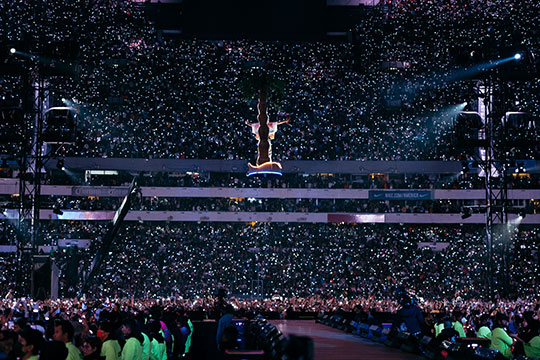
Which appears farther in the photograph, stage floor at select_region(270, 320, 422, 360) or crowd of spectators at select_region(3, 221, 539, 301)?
crowd of spectators at select_region(3, 221, 539, 301)

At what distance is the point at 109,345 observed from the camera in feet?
29.3

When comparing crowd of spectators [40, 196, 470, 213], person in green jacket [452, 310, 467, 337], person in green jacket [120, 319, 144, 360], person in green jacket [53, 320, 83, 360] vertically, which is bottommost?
person in green jacket [452, 310, 467, 337]

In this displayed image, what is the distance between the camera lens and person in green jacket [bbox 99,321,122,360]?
8.93 m

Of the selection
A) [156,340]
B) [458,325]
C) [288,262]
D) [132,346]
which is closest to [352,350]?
[458,325]

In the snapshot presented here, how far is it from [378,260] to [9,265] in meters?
21.9

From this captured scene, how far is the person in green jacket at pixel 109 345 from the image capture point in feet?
29.3

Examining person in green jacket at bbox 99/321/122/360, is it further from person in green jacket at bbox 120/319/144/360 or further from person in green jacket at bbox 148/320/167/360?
person in green jacket at bbox 148/320/167/360

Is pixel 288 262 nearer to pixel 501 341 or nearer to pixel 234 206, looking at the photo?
pixel 234 206

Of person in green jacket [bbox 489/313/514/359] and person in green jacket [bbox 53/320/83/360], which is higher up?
person in green jacket [bbox 53/320/83/360]

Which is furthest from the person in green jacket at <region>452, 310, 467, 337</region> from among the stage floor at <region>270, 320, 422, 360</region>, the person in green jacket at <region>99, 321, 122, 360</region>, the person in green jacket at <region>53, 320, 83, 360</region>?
the person in green jacket at <region>53, 320, 83, 360</region>

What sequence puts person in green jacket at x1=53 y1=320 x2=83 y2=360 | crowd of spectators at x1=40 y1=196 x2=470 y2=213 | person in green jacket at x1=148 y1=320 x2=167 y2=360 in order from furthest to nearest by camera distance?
crowd of spectators at x1=40 y1=196 x2=470 y2=213 → person in green jacket at x1=148 y1=320 x2=167 y2=360 → person in green jacket at x1=53 y1=320 x2=83 y2=360

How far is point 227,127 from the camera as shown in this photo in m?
49.6

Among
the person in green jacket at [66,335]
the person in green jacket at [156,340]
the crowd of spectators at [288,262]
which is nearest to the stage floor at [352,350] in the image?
the person in green jacket at [156,340]

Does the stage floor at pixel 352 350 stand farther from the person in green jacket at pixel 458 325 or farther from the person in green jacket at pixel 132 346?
the person in green jacket at pixel 132 346
